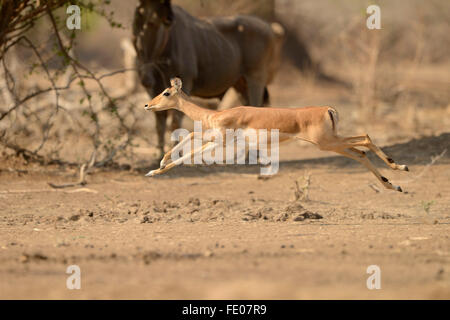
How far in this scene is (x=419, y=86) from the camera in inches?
950

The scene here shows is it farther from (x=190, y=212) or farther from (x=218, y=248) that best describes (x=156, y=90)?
(x=218, y=248)

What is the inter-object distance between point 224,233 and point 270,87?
54.0 ft

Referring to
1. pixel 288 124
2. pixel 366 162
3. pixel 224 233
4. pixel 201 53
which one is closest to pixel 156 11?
pixel 201 53

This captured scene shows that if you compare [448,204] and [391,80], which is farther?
[391,80]

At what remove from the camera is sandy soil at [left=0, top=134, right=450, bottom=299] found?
465cm

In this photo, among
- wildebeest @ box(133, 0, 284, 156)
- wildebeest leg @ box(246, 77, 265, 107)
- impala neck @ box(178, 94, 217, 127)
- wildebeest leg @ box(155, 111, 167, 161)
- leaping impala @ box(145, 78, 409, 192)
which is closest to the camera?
leaping impala @ box(145, 78, 409, 192)

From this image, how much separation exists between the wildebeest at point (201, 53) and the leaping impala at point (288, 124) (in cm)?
310

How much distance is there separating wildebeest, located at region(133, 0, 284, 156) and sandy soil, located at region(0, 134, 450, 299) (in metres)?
1.33

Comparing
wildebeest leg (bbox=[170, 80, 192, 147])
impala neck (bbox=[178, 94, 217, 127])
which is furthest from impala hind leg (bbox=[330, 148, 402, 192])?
wildebeest leg (bbox=[170, 80, 192, 147])

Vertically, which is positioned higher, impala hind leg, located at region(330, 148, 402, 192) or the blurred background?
the blurred background

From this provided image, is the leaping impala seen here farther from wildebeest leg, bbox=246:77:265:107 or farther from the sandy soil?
wildebeest leg, bbox=246:77:265:107

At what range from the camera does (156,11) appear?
9719 mm
